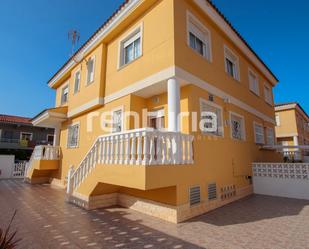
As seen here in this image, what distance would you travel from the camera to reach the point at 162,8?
7.15 meters

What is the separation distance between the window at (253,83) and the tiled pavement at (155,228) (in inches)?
306

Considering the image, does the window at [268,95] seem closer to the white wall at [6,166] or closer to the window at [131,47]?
the window at [131,47]

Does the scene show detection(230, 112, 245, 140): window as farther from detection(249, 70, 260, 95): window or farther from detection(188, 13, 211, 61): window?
detection(188, 13, 211, 61): window

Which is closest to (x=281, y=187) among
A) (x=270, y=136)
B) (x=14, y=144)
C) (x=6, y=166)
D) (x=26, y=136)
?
(x=270, y=136)

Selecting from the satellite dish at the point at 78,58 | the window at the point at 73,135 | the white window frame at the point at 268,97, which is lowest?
the window at the point at 73,135

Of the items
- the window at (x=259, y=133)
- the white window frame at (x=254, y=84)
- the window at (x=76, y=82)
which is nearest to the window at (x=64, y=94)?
the window at (x=76, y=82)

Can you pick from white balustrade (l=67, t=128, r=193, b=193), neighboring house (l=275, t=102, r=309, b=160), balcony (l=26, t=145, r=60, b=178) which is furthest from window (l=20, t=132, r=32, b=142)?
neighboring house (l=275, t=102, r=309, b=160)

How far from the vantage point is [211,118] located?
8.12 metres

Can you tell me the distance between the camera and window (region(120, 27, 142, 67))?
8387 mm

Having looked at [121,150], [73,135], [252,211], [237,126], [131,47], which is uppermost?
[131,47]

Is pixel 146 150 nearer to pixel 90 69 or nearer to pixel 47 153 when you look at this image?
pixel 90 69

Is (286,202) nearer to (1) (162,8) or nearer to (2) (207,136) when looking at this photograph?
(2) (207,136)

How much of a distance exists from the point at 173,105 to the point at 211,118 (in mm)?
2635

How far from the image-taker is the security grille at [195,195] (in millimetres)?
6531
